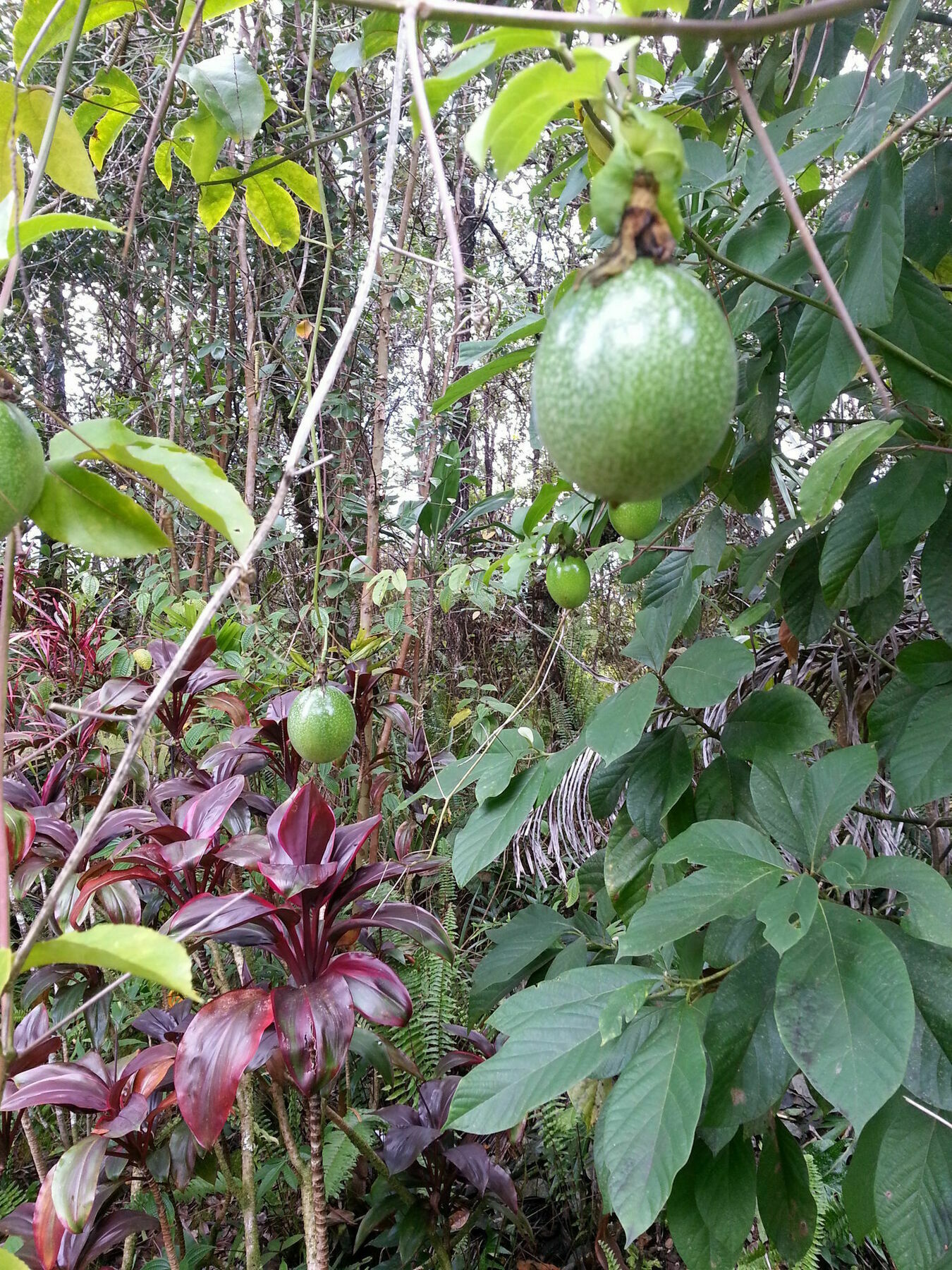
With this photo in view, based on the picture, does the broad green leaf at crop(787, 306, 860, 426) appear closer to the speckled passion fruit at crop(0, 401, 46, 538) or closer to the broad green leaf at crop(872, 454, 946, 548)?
the broad green leaf at crop(872, 454, 946, 548)

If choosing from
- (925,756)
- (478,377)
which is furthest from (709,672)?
(478,377)

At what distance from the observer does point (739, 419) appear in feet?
4.20

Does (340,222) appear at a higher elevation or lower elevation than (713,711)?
higher

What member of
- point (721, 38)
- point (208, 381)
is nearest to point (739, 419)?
point (721, 38)

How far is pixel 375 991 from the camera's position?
131 cm

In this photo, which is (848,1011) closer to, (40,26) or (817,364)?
(817,364)

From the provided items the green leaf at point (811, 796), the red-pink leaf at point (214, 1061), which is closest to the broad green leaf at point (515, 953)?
the red-pink leaf at point (214, 1061)

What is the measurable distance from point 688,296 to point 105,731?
7.15 feet

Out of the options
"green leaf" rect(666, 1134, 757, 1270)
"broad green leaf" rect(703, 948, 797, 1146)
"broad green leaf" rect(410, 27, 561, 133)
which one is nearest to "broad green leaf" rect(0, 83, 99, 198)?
"broad green leaf" rect(410, 27, 561, 133)

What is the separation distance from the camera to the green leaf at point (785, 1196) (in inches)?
38.1

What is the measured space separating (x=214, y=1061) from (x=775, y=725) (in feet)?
3.11

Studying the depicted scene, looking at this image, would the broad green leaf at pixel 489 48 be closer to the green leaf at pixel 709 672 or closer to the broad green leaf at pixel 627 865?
the green leaf at pixel 709 672

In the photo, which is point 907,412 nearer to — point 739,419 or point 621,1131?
point 739,419

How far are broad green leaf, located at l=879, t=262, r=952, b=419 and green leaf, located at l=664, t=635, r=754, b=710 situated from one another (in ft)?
1.23
